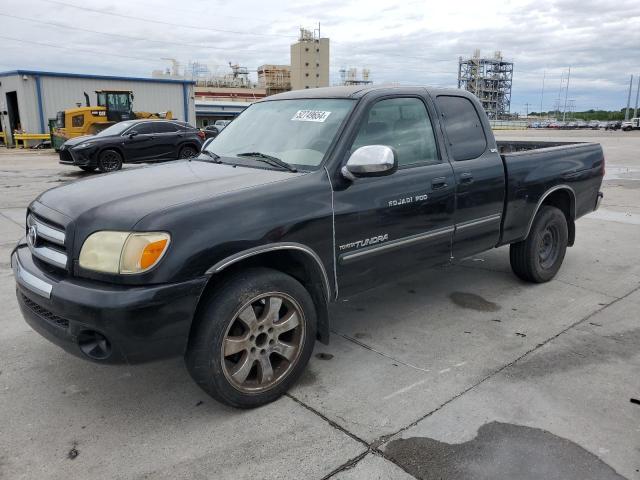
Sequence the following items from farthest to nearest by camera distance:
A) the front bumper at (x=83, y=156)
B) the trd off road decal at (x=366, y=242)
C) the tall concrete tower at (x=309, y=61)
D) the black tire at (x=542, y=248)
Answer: the tall concrete tower at (x=309, y=61), the front bumper at (x=83, y=156), the black tire at (x=542, y=248), the trd off road decal at (x=366, y=242)

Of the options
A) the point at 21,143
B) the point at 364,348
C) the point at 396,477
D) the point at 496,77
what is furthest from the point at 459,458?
the point at 496,77

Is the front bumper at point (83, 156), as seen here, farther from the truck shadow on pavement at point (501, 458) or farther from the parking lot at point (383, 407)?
the truck shadow on pavement at point (501, 458)

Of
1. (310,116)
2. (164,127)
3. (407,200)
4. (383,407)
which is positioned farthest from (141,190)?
(164,127)

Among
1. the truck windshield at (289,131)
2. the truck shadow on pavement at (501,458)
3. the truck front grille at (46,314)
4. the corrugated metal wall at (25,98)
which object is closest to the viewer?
the truck shadow on pavement at (501,458)

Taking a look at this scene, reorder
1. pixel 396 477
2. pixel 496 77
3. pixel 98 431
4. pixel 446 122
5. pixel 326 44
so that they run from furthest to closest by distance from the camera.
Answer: pixel 326 44 → pixel 496 77 → pixel 446 122 → pixel 98 431 → pixel 396 477

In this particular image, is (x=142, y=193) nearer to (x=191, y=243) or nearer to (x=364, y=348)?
(x=191, y=243)

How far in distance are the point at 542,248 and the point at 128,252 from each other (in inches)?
164

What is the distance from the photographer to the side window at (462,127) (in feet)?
13.9

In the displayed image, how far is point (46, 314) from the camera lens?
286 cm

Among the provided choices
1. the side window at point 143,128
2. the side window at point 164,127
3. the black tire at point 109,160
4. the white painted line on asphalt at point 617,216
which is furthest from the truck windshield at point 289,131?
the side window at point 164,127

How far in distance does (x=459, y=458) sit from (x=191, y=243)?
1.69 m

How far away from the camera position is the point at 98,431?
2.86 metres

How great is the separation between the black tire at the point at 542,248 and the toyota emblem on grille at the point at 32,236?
13.4 ft

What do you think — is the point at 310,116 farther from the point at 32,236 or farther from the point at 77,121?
the point at 77,121
